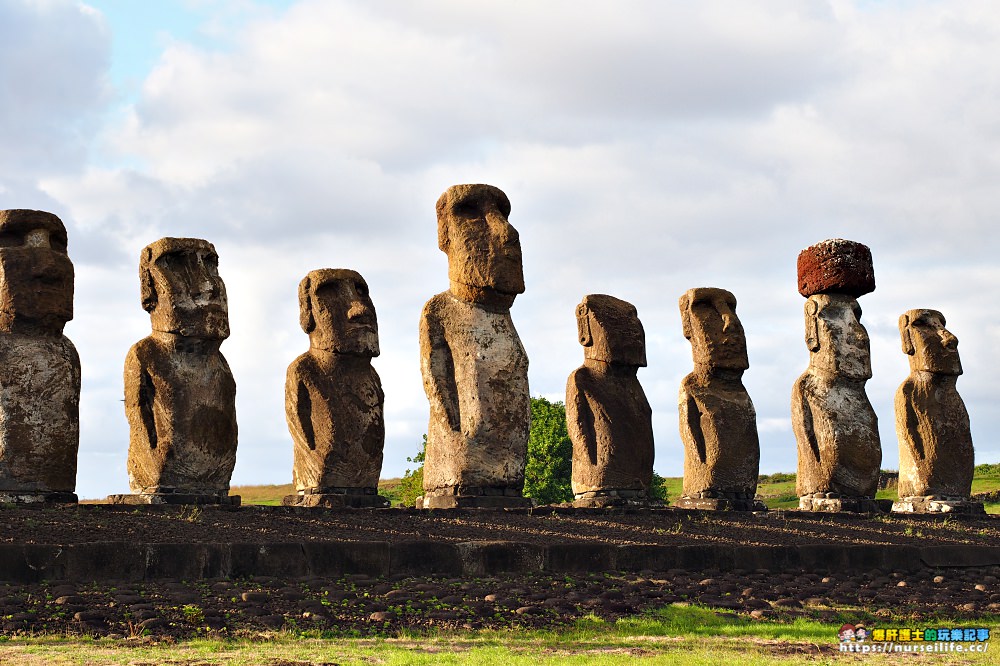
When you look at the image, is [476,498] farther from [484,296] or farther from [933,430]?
[933,430]

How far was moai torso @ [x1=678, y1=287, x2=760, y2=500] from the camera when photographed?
18266mm

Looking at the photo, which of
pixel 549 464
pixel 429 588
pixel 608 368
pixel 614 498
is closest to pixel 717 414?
pixel 608 368

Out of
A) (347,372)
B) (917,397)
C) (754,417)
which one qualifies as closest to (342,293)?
(347,372)

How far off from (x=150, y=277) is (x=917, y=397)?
444 inches

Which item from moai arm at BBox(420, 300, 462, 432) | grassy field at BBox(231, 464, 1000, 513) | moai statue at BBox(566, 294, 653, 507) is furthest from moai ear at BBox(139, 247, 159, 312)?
grassy field at BBox(231, 464, 1000, 513)

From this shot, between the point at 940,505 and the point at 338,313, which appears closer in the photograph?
the point at 338,313

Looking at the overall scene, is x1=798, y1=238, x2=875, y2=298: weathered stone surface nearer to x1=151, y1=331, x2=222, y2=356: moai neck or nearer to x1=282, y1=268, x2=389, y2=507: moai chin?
x1=282, y1=268, x2=389, y2=507: moai chin

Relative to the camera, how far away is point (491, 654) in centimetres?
949

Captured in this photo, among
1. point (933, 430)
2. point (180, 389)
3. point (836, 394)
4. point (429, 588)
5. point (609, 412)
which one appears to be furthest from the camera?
point (933, 430)

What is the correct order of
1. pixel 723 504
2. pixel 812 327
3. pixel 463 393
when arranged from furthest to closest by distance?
pixel 812 327 → pixel 723 504 → pixel 463 393

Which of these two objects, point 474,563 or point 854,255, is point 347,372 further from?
point 854,255

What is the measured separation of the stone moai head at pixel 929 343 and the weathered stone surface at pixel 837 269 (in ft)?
4.14

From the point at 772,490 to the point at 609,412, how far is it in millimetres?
20649

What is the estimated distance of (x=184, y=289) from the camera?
580 inches
